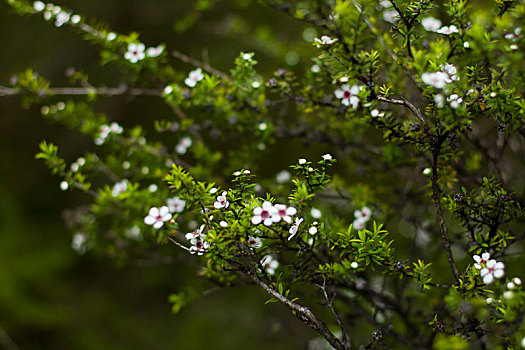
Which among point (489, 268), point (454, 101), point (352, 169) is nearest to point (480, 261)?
point (489, 268)

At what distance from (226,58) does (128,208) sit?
1302 millimetres

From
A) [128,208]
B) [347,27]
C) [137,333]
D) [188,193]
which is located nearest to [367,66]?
[347,27]

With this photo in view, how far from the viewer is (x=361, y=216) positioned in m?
1.13

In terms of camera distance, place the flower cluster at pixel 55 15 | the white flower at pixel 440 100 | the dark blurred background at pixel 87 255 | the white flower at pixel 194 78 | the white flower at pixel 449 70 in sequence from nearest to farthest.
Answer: the white flower at pixel 440 100
the white flower at pixel 449 70
the white flower at pixel 194 78
the flower cluster at pixel 55 15
the dark blurred background at pixel 87 255

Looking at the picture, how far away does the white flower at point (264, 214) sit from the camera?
2.39 feet

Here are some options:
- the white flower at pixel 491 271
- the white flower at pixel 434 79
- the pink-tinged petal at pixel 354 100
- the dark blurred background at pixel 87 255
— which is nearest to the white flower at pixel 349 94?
the pink-tinged petal at pixel 354 100

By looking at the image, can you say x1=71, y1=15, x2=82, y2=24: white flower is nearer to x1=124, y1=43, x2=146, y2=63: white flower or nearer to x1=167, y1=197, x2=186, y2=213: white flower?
x1=124, y1=43, x2=146, y2=63: white flower

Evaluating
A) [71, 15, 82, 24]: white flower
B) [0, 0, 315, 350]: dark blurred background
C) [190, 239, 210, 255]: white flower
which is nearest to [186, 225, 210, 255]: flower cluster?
[190, 239, 210, 255]: white flower

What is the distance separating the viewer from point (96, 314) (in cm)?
214

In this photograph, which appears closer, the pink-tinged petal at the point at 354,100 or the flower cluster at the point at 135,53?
the pink-tinged petal at the point at 354,100

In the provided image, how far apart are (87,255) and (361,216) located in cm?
178

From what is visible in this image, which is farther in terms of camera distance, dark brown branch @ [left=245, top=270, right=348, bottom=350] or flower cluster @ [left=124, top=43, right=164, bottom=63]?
flower cluster @ [left=124, top=43, right=164, bottom=63]

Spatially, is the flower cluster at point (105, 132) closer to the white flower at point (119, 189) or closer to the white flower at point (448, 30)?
the white flower at point (119, 189)

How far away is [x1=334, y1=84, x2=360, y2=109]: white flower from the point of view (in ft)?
2.65
